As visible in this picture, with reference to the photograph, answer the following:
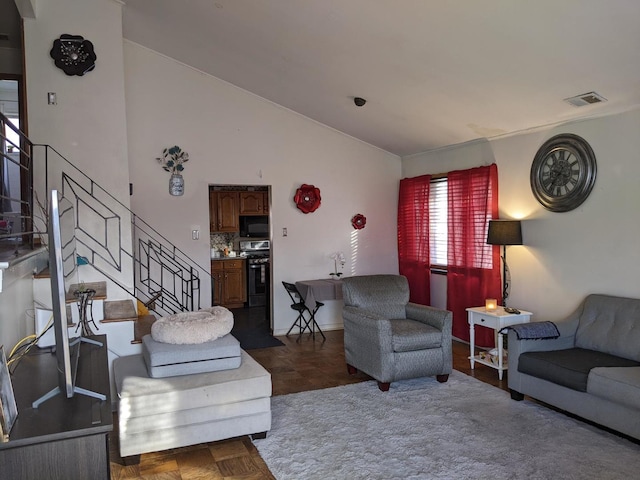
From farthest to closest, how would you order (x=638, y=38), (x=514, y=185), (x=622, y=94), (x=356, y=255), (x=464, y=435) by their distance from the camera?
(x=356, y=255) → (x=514, y=185) → (x=622, y=94) → (x=464, y=435) → (x=638, y=38)

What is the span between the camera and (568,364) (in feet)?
12.0

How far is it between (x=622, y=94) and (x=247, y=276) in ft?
22.0

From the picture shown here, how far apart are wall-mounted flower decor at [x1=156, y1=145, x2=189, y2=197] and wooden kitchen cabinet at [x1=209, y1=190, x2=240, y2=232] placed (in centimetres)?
256

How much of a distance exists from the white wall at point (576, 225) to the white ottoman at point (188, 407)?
3012 millimetres

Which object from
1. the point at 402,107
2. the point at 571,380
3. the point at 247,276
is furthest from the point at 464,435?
the point at 247,276

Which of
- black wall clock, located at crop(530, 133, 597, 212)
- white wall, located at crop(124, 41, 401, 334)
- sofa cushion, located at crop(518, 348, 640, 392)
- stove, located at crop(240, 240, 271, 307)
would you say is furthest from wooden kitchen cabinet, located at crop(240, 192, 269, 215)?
sofa cushion, located at crop(518, 348, 640, 392)

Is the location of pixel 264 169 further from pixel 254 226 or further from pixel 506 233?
pixel 506 233

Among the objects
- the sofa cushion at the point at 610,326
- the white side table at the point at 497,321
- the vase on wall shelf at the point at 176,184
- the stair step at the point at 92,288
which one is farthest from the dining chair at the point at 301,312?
the sofa cushion at the point at 610,326

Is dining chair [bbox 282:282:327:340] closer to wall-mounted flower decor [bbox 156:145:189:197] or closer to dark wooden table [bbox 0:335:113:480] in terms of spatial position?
wall-mounted flower decor [bbox 156:145:189:197]

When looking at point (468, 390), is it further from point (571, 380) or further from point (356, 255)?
point (356, 255)

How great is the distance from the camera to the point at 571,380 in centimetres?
357

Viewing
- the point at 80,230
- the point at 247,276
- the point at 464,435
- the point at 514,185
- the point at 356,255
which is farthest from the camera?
the point at 247,276

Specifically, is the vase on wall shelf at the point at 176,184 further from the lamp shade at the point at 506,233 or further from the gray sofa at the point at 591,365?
the gray sofa at the point at 591,365

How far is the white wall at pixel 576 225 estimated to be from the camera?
4074 millimetres
